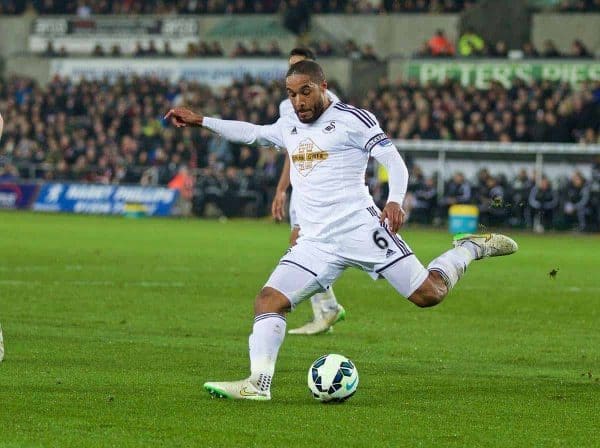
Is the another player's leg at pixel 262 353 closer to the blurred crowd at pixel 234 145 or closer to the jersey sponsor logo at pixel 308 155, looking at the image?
the jersey sponsor logo at pixel 308 155

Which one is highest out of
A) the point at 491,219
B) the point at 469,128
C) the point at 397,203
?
the point at 397,203

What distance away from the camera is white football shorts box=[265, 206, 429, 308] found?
9.16 metres

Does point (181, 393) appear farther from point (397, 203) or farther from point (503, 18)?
point (503, 18)

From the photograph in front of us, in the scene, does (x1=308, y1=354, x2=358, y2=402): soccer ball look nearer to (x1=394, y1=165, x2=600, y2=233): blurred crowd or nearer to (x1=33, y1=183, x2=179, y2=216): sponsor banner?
(x1=394, y1=165, x2=600, y2=233): blurred crowd

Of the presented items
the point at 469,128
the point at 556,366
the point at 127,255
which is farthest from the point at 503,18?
the point at 556,366

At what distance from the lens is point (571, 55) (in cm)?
3831

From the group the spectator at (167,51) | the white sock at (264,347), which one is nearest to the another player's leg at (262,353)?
the white sock at (264,347)

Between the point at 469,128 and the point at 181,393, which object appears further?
the point at 469,128

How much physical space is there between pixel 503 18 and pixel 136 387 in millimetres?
34609

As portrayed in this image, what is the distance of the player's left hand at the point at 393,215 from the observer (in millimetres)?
8820

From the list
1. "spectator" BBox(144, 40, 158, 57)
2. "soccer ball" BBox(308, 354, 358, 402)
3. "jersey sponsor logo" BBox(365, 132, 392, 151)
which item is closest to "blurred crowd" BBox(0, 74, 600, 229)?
"spectator" BBox(144, 40, 158, 57)

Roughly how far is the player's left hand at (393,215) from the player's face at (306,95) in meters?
0.83

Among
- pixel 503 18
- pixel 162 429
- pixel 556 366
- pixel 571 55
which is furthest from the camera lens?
pixel 503 18

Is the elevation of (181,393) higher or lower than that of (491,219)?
higher
